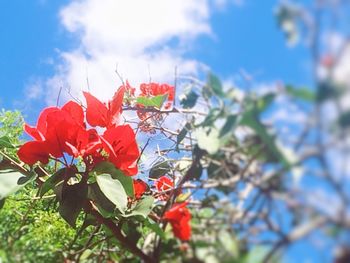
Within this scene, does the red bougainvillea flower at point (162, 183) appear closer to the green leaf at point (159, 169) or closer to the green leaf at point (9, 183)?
the green leaf at point (159, 169)

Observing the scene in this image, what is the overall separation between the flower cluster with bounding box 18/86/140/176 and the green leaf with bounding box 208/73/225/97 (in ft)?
0.91

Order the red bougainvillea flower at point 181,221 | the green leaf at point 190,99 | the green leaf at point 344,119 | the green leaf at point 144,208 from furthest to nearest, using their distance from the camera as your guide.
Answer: the green leaf at point 144,208, the green leaf at point 190,99, the red bougainvillea flower at point 181,221, the green leaf at point 344,119

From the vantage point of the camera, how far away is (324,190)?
0.70 ft

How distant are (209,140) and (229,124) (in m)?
0.04

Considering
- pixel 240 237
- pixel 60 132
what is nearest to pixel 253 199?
pixel 240 237

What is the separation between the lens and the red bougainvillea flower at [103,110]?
2.07ft

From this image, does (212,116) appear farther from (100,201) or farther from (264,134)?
(100,201)

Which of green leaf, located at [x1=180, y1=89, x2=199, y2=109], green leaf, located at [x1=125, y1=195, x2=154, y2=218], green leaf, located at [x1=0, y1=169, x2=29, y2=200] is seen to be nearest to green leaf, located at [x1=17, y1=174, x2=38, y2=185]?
green leaf, located at [x1=0, y1=169, x2=29, y2=200]

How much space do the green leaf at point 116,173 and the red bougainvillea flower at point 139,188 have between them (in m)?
0.07

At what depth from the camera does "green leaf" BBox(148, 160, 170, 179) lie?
1.98ft

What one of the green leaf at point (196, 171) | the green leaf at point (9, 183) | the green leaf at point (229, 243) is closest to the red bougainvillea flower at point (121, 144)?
the green leaf at point (9, 183)

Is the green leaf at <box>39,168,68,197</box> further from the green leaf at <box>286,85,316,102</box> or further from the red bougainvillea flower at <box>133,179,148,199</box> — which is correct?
the green leaf at <box>286,85,316,102</box>

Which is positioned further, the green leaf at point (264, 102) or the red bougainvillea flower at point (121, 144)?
the red bougainvillea flower at point (121, 144)

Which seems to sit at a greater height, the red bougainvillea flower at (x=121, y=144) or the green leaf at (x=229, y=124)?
the red bougainvillea flower at (x=121, y=144)
